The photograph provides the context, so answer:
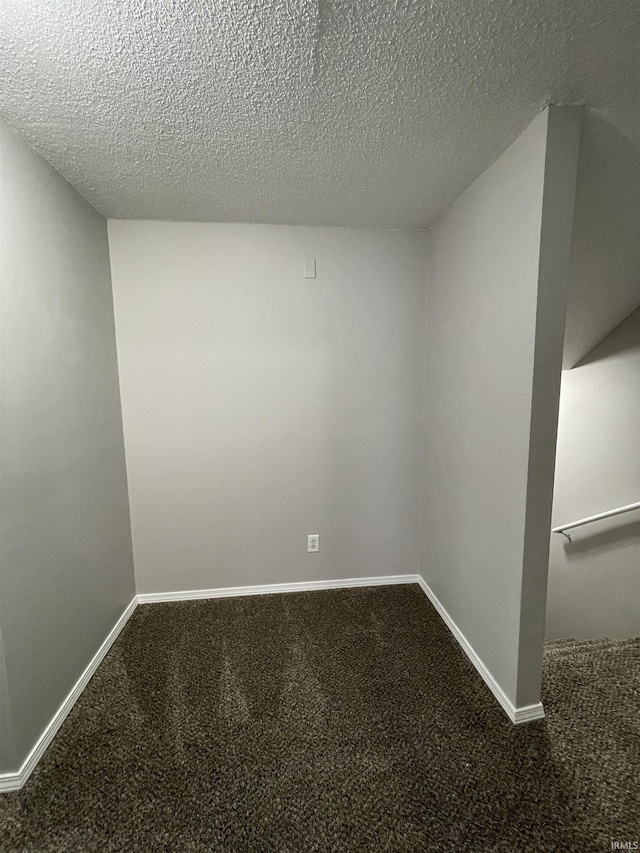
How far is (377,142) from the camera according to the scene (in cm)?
133

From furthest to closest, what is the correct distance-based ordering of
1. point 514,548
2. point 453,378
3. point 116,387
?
1. point 116,387
2. point 453,378
3. point 514,548

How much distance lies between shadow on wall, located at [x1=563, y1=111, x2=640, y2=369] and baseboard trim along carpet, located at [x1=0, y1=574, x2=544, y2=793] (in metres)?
2.04

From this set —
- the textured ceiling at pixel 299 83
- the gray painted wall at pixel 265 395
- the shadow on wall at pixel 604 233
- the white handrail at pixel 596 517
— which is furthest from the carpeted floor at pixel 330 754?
the textured ceiling at pixel 299 83

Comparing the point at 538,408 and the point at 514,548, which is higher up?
the point at 538,408

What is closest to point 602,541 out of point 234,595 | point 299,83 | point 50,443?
point 234,595

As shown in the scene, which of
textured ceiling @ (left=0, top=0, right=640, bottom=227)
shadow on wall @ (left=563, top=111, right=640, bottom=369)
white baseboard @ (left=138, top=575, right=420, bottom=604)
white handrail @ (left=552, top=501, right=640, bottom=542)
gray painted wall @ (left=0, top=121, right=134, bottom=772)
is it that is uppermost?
textured ceiling @ (left=0, top=0, right=640, bottom=227)

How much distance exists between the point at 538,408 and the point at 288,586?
72.8 inches

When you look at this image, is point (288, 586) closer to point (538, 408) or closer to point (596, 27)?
A: point (538, 408)

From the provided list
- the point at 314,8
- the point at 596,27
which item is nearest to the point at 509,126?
the point at 596,27

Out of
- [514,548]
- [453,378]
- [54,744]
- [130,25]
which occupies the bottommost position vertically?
[54,744]

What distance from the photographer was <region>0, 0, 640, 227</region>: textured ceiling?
87 centimetres

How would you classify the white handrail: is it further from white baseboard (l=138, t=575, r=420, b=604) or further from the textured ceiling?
the textured ceiling

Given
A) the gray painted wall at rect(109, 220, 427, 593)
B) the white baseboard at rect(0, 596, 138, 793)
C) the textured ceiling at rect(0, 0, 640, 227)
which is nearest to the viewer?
the textured ceiling at rect(0, 0, 640, 227)

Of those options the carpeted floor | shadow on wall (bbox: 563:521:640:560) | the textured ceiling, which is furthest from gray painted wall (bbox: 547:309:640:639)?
the textured ceiling
